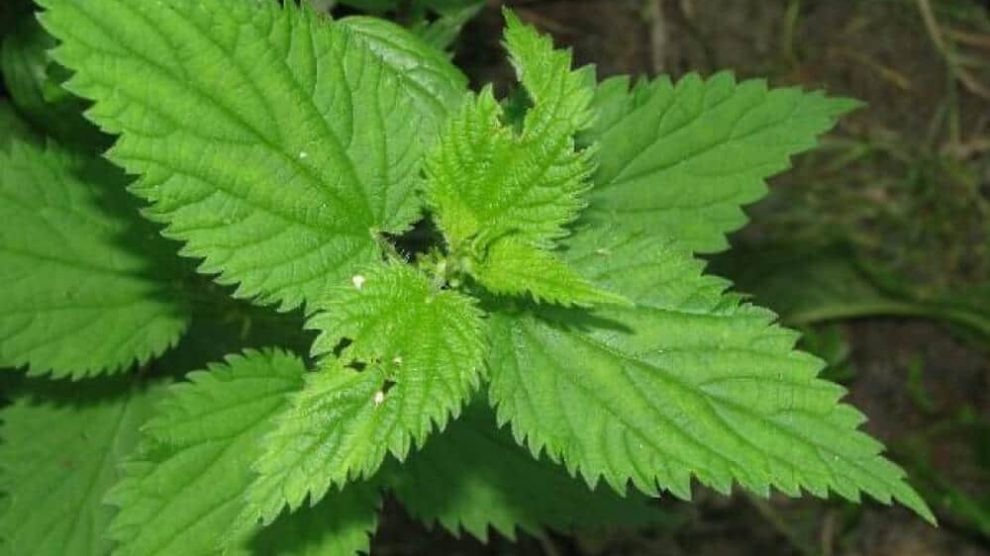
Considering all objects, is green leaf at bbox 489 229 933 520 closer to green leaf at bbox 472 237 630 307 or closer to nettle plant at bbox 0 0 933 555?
nettle plant at bbox 0 0 933 555

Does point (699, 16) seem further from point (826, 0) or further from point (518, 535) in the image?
point (518, 535)

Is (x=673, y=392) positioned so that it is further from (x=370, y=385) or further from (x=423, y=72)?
(x=423, y=72)

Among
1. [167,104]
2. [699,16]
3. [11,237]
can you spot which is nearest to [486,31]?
[699,16]

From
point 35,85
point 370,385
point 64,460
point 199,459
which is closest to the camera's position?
point 370,385

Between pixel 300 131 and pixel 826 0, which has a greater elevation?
pixel 826 0

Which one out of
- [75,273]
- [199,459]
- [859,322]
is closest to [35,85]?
[75,273]

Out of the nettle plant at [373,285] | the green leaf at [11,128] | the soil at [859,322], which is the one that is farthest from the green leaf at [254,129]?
the soil at [859,322]

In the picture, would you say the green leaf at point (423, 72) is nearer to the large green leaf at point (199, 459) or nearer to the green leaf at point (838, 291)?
the large green leaf at point (199, 459)
